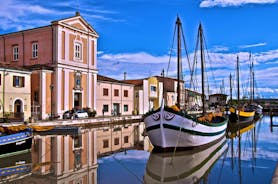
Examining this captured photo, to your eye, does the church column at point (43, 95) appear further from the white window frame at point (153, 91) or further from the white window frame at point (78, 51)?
the white window frame at point (153, 91)

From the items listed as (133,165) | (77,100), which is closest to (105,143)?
(133,165)

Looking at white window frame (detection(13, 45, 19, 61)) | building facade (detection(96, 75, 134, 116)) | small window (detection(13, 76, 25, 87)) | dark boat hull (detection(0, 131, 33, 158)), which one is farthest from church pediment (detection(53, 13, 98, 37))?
dark boat hull (detection(0, 131, 33, 158))

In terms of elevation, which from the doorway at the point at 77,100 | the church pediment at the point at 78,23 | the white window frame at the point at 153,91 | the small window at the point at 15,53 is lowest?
the doorway at the point at 77,100

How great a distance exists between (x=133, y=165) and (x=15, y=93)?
68.6ft

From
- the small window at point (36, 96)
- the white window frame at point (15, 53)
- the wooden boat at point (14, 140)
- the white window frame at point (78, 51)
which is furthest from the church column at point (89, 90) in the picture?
the wooden boat at point (14, 140)

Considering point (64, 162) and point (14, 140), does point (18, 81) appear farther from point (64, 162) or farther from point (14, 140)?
point (64, 162)

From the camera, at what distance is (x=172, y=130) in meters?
16.7

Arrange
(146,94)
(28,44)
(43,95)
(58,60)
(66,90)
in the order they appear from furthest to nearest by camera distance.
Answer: (146,94) < (28,44) < (66,90) < (58,60) < (43,95)

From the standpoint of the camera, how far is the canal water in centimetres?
1163

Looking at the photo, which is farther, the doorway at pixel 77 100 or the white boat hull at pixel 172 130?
the doorway at pixel 77 100

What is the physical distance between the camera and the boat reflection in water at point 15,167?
11.5 metres

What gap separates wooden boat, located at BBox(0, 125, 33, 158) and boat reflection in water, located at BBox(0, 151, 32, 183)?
0.44 meters

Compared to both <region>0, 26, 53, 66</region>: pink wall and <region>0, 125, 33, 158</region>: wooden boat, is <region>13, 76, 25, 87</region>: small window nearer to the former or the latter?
<region>0, 26, 53, 66</region>: pink wall

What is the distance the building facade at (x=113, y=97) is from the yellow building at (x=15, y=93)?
12498 mm
